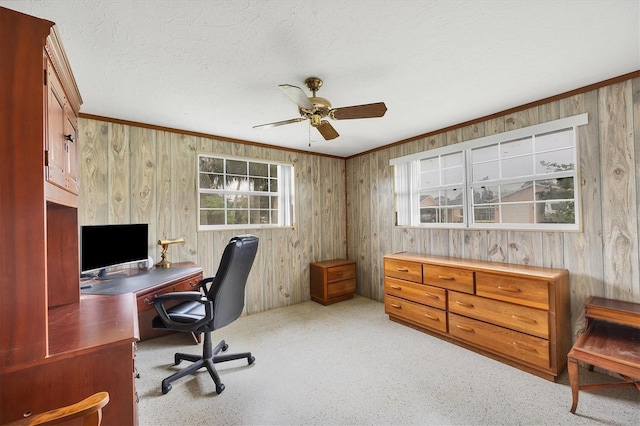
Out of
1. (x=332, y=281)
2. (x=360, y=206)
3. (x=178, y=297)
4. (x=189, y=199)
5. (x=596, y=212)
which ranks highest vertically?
(x=189, y=199)

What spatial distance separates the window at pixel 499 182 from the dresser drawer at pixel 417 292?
2.84 feet

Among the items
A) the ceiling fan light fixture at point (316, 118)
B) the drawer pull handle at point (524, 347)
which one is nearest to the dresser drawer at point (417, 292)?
the drawer pull handle at point (524, 347)

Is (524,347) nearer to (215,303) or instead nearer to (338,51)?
(215,303)

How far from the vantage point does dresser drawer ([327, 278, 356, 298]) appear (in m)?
4.06

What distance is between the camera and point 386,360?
8.14 feet

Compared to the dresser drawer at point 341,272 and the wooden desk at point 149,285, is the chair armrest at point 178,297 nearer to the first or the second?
the wooden desk at point 149,285

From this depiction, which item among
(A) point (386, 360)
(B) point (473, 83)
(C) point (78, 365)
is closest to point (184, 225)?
(C) point (78, 365)

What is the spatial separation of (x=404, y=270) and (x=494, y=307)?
988mm

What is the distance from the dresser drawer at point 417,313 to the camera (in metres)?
2.87

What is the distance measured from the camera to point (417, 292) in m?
3.09

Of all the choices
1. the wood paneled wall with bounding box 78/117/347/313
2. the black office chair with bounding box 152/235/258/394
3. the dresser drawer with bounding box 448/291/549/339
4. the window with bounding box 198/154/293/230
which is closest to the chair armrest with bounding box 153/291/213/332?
the black office chair with bounding box 152/235/258/394

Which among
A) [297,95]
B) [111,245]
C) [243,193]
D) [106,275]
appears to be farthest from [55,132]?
[243,193]

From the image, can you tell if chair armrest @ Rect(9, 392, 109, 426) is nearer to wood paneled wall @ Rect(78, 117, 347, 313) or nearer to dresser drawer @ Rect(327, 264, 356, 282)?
wood paneled wall @ Rect(78, 117, 347, 313)

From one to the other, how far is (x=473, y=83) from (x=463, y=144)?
3.45 feet
